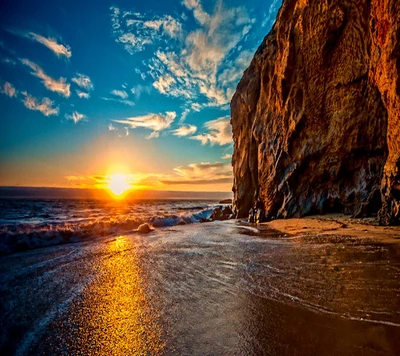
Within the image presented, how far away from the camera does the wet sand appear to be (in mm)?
2129

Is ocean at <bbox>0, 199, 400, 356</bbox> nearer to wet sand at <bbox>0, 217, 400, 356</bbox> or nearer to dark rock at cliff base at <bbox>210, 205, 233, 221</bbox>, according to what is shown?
wet sand at <bbox>0, 217, 400, 356</bbox>

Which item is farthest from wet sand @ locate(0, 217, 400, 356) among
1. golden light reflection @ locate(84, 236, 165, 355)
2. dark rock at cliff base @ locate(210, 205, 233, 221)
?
dark rock at cliff base @ locate(210, 205, 233, 221)

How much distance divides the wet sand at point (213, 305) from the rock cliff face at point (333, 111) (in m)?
6.20

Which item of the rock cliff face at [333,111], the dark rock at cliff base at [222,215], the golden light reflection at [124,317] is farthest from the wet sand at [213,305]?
the dark rock at cliff base at [222,215]

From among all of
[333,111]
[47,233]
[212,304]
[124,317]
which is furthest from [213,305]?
[333,111]

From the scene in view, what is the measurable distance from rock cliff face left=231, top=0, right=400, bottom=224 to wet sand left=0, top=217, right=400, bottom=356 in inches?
244

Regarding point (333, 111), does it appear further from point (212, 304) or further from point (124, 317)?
point (124, 317)

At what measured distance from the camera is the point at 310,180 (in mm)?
13086

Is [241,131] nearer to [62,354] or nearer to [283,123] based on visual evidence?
[283,123]

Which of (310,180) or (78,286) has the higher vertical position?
(310,180)

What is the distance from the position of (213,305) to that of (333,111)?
12.2 meters

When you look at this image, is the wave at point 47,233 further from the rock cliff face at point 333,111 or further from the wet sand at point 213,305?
the rock cliff face at point 333,111

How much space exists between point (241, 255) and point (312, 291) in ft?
8.29

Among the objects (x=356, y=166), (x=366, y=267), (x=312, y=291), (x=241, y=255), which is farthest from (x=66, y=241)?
(x=356, y=166)
